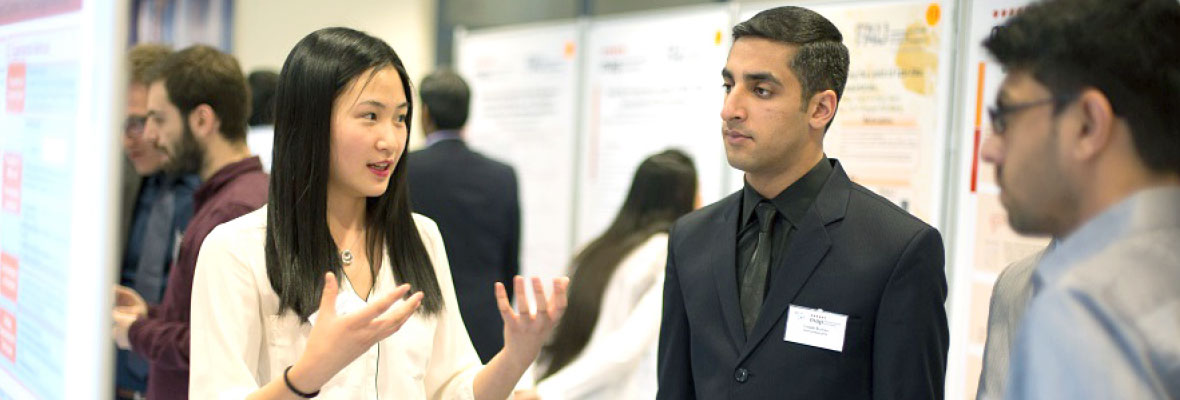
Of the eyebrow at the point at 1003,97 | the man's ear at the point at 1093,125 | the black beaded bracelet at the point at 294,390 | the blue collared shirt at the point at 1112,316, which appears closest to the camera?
the blue collared shirt at the point at 1112,316

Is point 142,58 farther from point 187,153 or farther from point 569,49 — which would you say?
point 569,49

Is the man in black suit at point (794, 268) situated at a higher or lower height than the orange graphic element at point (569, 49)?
lower

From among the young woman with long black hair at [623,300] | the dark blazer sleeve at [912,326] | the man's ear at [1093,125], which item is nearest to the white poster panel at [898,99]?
the young woman with long black hair at [623,300]

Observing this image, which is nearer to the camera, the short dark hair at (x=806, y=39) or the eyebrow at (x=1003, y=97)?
the eyebrow at (x=1003, y=97)

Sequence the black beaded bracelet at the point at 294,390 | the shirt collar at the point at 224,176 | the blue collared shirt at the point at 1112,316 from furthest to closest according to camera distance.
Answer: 1. the shirt collar at the point at 224,176
2. the black beaded bracelet at the point at 294,390
3. the blue collared shirt at the point at 1112,316

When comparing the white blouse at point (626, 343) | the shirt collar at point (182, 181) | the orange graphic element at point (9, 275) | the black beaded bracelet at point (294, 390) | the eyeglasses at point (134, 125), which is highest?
the eyeglasses at point (134, 125)

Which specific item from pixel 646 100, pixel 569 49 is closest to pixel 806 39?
pixel 646 100

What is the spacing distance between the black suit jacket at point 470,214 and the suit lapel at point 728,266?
182 centimetres

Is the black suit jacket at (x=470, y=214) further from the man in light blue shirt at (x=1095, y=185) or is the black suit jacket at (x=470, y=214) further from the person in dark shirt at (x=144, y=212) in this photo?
the man in light blue shirt at (x=1095, y=185)

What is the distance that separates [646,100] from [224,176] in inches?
113

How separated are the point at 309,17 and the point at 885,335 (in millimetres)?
6191

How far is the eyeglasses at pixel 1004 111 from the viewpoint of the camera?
3.95 feet

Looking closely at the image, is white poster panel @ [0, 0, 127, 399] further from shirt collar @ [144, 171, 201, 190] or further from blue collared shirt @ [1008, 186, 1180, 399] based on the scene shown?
shirt collar @ [144, 171, 201, 190]

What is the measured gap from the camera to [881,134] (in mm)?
A: 3781
